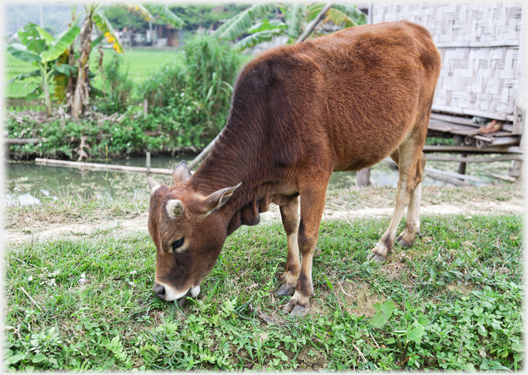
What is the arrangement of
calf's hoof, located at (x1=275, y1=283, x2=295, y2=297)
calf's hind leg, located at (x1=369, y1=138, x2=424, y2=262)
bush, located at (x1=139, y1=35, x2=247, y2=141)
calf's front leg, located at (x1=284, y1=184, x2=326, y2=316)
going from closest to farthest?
1. calf's front leg, located at (x1=284, y1=184, x2=326, y2=316)
2. calf's hoof, located at (x1=275, y1=283, x2=295, y2=297)
3. calf's hind leg, located at (x1=369, y1=138, x2=424, y2=262)
4. bush, located at (x1=139, y1=35, x2=247, y2=141)

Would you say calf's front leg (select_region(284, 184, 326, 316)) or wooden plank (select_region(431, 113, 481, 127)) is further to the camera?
wooden plank (select_region(431, 113, 481, 127))

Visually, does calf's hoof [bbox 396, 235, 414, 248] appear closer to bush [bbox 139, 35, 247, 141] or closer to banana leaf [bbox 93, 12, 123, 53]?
bush [bbox 139, 35, 247, 141]

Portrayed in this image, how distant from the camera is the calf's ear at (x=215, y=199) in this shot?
10.3ft

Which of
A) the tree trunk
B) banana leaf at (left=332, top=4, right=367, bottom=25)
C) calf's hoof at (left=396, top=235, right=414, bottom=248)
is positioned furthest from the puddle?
banana leaf at (left=332, top=4, right=367, bottom=25)

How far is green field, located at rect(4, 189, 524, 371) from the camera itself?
10.2ft

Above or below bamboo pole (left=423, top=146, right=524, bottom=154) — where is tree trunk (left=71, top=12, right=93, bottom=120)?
above

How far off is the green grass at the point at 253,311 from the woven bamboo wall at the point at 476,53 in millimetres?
5389

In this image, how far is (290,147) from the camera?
346 cm

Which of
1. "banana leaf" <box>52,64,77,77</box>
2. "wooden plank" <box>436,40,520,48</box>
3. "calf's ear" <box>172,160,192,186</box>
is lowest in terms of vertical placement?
"calf's ear" <box>172,160,192,186</box>

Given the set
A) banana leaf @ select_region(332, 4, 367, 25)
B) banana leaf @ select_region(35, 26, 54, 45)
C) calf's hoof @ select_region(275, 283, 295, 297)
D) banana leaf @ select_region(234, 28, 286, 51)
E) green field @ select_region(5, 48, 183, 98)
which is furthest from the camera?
green field @ select_region(5, 48, 183, 98)

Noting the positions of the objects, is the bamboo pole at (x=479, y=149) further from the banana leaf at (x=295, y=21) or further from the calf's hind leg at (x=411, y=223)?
the banana leaf at (x=295, y=21)

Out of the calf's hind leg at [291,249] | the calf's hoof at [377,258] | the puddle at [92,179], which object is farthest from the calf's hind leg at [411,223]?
the puddle at [92,179]

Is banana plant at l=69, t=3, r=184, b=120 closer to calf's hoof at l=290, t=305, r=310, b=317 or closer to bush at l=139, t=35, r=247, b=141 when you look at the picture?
bush at l=139, t=35, r=247, b=141

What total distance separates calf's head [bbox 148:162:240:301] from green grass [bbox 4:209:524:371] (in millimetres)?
305
